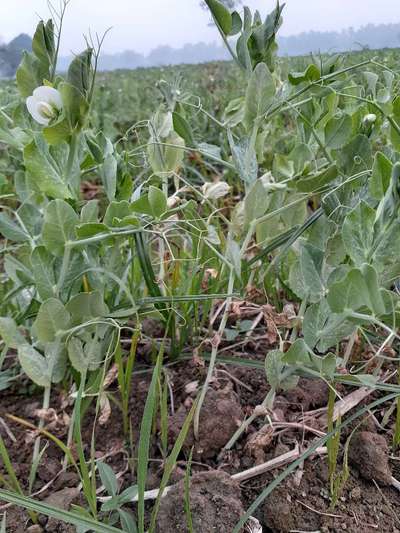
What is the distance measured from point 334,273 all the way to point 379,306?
126mm

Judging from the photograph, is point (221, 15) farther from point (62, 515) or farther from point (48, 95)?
point (62, 515)

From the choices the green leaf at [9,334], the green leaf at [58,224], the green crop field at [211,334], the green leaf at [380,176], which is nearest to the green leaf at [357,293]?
the green crop field at [211,334]

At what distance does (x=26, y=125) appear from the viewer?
0.90 metres

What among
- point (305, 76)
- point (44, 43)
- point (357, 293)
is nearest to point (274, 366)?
point (357, 293)

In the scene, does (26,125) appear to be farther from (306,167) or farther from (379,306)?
(379,306)

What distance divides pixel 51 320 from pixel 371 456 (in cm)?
51

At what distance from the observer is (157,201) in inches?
28.1

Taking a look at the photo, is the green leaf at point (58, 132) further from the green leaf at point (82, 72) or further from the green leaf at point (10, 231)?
the green leaf at point (10, 231)

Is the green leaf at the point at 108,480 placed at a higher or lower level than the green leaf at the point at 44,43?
lower

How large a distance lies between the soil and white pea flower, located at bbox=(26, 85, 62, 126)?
409mm

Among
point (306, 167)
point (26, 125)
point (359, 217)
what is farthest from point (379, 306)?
point (26, 125)

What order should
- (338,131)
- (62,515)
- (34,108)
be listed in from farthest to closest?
(338,131) < (34,108) < (62,515)

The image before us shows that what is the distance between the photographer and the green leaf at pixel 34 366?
77 cm

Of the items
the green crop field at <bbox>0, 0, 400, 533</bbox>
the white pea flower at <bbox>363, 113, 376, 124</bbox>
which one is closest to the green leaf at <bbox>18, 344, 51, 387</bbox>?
the green crop field at <bbox>0, 0, 400, 533</bbox>
